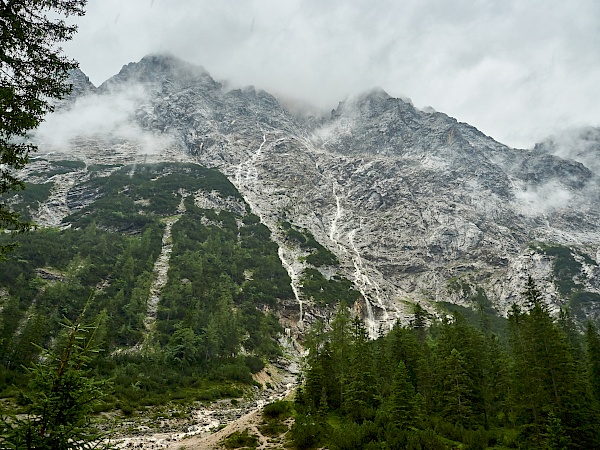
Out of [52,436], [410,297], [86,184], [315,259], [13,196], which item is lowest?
[52,436]

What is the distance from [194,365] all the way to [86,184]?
11043cm

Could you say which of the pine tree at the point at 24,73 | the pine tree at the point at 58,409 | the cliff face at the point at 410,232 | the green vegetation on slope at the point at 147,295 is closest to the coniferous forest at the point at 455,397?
the pine tree at the point at 58,409

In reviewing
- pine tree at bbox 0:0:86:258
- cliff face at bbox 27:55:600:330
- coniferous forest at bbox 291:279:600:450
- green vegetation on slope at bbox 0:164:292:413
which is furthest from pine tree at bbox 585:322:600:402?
cliff face at bbox 27:55:600:330

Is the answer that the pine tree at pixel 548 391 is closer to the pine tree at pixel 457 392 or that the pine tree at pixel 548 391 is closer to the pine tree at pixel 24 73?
the pine tree at pixel 457 392

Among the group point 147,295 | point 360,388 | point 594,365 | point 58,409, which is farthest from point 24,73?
point 147,295

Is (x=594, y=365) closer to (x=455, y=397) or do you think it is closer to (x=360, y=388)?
(x=455, y=397)

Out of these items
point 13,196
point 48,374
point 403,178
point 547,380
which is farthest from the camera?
point 403,178

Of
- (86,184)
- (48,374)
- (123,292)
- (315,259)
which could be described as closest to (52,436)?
(48,374)

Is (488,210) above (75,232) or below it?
above

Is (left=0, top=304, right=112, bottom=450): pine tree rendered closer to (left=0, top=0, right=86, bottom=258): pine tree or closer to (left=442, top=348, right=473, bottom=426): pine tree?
(left=0, top=0, right=86, bottom=258): pine tree

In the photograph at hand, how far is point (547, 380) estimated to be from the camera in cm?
2656

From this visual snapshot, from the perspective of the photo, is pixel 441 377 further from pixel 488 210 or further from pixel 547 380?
pixel 488 210

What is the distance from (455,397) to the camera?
30250 mm

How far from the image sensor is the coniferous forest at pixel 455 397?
22.5 m
